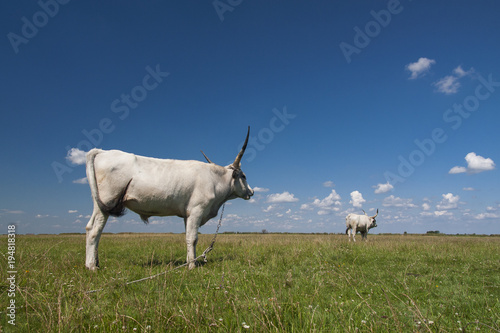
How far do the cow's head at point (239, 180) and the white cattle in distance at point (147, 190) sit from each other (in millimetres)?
844

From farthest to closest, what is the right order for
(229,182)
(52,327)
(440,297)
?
(229,182), (440,297), (52,327)

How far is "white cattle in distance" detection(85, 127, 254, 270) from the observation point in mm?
7242

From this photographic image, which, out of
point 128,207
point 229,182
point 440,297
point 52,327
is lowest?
point 440,297

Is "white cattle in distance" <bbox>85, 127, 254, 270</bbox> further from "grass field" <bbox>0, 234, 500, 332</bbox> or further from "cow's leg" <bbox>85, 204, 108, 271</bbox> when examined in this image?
"grass field" <bbox>0, 234, 500, 332</bbox>

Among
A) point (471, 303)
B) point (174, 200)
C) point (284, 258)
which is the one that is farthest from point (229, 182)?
point (471, 303)

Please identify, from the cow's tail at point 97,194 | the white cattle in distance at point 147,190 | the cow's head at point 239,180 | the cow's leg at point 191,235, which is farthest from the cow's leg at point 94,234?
the cow's head at point 239,180

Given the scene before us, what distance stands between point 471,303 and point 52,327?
5416 mm

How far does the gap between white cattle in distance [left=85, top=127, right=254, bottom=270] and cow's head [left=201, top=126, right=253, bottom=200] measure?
2.77ft

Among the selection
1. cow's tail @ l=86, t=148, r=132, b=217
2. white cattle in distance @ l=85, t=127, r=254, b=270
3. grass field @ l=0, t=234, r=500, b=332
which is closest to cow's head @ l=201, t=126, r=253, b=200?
white cattle in distance @ l=85, t=127, r=254, b=270

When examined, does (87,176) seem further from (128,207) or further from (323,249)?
(323,249)

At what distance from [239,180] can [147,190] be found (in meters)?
2.98

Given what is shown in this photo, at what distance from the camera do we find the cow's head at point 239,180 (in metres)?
9.23

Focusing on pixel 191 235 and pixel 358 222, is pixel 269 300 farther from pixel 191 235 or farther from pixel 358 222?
pixel 358 222

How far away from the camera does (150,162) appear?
7922 mm
